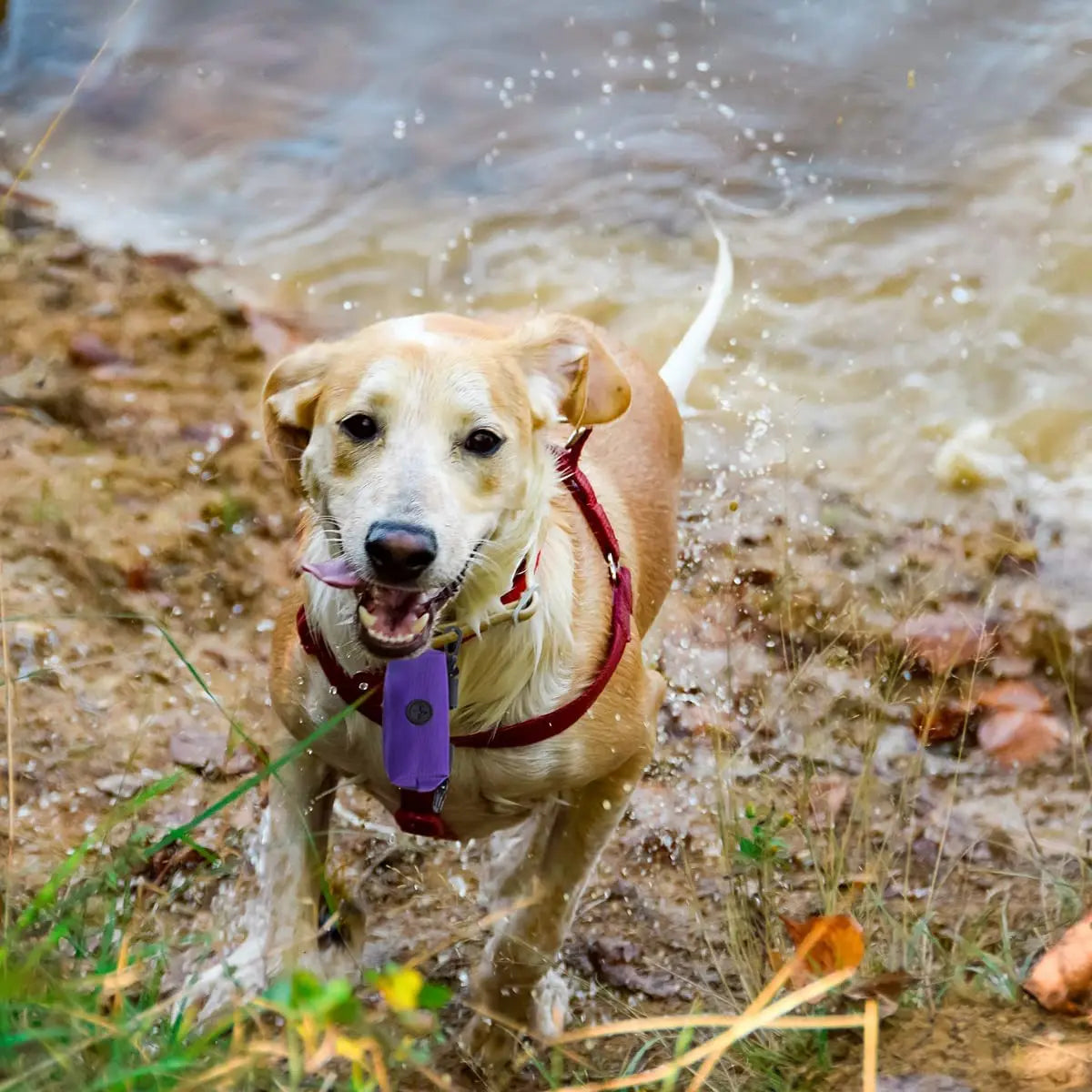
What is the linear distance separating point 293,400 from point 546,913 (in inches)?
52.1

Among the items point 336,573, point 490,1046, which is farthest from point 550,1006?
point 336,573

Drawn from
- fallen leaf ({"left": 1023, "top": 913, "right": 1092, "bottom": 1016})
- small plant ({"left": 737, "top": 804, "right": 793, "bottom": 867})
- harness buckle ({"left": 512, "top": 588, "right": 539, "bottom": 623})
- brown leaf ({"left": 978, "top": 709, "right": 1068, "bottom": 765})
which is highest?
harness buckle ({"left": 512, "top": 588, "right": 539, "bottom": 623})

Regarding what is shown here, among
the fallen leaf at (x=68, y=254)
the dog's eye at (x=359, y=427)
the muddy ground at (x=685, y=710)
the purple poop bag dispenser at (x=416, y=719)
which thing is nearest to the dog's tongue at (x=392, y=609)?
the purple poop bag dispenser at (x=416, y=719)

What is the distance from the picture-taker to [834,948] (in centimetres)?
261

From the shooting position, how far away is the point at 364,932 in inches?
132

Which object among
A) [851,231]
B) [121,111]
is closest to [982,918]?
[851,231]

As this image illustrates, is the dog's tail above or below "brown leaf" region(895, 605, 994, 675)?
above

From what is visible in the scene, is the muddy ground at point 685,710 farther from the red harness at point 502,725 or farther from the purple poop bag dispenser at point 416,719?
the purple poop bag dispenser at point 416,719

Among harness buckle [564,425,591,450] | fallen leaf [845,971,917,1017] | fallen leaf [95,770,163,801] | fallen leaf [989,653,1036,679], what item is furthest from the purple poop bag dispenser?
fallen leaf [989,653,1036,679]

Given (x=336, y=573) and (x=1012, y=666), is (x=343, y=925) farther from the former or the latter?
(x=1012, y=666)

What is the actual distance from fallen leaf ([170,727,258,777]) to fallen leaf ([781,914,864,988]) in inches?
71.0

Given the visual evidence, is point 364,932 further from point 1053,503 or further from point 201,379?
point 1053,503

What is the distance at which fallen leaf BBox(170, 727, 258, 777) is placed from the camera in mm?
3770

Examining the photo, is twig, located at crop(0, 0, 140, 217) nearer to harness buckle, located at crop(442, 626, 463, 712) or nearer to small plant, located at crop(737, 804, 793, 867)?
harness buckle, located at crop(442, 626, 463, 712)
